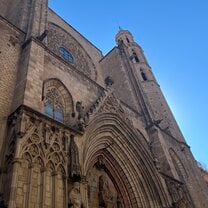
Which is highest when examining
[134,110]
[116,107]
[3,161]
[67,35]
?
[67,35]

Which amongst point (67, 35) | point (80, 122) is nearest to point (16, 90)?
point (80, 122)

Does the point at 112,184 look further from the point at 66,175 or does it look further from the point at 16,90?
the point at 16,90

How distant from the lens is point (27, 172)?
16.6ft

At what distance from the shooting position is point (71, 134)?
6789 millimetres

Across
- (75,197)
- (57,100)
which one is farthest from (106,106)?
(75,197)

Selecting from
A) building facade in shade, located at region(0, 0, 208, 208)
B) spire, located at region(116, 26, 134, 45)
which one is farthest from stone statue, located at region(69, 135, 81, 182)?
spire, located at region(116, 26, 134, 45)

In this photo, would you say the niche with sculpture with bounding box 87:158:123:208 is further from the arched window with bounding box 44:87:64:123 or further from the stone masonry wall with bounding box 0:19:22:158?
the stone masonry wall with bounding box 0:19:22:158

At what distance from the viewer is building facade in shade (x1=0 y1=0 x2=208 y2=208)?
533 centimetres

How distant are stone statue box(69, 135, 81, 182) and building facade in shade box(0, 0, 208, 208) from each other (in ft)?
0.08

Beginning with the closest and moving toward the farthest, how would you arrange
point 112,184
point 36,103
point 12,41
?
point 36,103 < point 12,41 < point 112,184

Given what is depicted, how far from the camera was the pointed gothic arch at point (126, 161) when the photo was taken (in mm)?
8852

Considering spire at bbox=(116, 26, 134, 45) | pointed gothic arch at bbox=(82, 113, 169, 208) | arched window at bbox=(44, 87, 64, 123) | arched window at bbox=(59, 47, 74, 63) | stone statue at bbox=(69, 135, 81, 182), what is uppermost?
spire at bbox=(116, 26, 134, 45)

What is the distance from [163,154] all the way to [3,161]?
24.4 feet

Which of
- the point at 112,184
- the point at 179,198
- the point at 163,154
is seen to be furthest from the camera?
the point at 163,154
